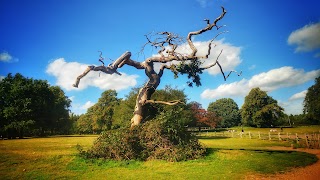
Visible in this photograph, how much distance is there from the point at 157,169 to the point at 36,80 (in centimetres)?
5042

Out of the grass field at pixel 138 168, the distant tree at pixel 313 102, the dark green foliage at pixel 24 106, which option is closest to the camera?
the grass field at pixel 138 168

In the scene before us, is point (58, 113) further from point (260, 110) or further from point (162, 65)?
point (260, 110)

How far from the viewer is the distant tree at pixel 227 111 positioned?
105688mm

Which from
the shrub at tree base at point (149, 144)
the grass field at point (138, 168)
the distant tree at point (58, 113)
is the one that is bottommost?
the grass field at point (138, 168)

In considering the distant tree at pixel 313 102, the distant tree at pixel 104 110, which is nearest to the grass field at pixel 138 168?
the distant tree at pixel 313 102

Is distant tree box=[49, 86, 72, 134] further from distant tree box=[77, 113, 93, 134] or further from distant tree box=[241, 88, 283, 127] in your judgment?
distant tree box=[241, 88, 283, 127]

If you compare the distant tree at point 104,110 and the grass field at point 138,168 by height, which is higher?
the distant tree at point 104,110

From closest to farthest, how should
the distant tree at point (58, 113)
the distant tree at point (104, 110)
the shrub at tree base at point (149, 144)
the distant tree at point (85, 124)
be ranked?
the shrub at tree base at point (149, 144) < the distant tree at point (58, 113) < the distant tree at point (104, 110) < the distant tree at point (85, 124)

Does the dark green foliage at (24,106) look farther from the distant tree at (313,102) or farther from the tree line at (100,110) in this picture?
the distant tree at (313,102)

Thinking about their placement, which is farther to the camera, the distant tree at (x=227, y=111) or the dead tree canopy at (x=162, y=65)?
the distant tree at (x=227, y=111)

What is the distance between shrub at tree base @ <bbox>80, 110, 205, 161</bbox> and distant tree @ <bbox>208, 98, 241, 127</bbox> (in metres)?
92.1

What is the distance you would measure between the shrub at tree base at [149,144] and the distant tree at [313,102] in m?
58.1

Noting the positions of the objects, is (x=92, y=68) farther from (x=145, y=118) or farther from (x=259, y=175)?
(x=259, y=175)

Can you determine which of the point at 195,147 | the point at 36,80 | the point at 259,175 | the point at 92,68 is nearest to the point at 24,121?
the point at 36,80
